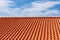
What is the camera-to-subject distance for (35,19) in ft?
69.3

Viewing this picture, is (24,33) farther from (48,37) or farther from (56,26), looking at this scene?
(56,26)

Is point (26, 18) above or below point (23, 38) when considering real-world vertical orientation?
above

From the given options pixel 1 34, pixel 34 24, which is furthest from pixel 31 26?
pixel 1 34

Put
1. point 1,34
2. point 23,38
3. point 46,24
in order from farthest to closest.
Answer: point 46,24
point 1,34
point 23,38

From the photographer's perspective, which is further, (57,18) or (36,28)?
(57,18)

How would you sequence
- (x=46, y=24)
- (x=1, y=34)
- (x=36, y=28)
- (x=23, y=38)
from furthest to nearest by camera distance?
(x=46, y=24), (x=36, y=28), (x=1, y=34), (x=23, y=38)

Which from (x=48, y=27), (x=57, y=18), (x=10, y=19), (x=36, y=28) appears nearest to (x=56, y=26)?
(x=48, y=27)

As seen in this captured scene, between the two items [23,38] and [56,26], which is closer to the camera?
[23,38]

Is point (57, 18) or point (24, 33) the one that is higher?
point (57, 18)

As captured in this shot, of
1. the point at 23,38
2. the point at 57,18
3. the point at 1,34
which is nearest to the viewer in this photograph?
the point at 23,38

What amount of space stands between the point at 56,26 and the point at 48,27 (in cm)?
85

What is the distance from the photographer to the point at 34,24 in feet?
61.3

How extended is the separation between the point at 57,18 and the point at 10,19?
5592 millimetres

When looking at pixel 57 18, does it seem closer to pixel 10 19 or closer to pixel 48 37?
pixel 10 19
